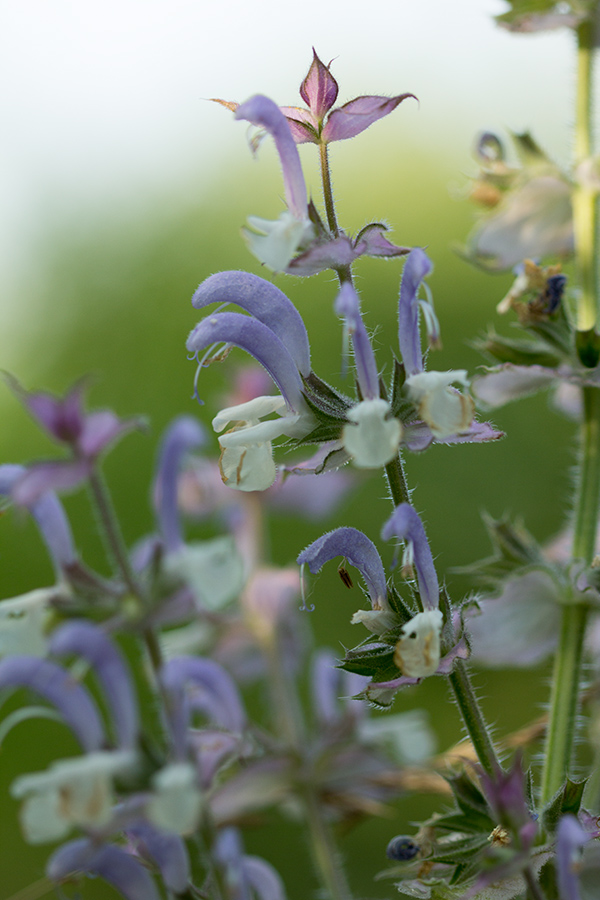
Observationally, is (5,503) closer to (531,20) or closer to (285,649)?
(285,649)

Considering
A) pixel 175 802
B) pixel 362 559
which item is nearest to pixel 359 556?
pixel 362 559

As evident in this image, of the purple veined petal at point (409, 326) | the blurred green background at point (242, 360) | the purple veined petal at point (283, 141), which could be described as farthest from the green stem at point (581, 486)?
the blurred green background at point (242, 360)

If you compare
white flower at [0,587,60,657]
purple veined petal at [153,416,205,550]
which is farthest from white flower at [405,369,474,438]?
white flower at [0,587,60,657]

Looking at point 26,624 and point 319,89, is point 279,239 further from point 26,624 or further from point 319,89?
point 26,624

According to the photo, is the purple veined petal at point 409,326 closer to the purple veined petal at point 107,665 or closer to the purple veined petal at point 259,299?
the purple veined petal at point 259,299

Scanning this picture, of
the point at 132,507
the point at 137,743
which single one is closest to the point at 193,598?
the point at 137,743

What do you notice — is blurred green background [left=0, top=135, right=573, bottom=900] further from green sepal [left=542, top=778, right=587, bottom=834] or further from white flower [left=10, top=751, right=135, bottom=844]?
white flower [left=10, top=751, right=135, bottom=844]

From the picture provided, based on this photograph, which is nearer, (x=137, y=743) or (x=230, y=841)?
(x=137, y=743)
